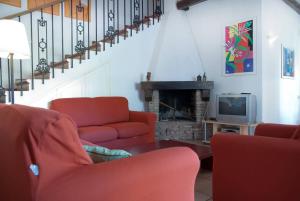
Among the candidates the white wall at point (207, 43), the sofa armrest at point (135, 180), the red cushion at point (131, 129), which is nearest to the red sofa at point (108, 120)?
the red cushion at point (131, 129)

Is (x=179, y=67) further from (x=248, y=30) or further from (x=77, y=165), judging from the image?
(x=77, y=165)

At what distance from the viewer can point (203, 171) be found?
9.66ft

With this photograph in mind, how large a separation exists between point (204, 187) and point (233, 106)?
201cm

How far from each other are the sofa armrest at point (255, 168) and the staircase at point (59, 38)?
272cm

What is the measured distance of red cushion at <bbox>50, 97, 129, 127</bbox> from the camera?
3.52m

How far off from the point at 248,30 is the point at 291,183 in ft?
11.2

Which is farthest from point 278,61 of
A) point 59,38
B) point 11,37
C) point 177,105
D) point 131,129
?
point 11,37

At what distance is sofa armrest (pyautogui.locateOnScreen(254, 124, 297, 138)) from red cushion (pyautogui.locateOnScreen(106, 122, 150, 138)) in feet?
6.06

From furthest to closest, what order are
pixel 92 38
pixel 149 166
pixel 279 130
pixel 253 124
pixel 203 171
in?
pixel 92 38 → pixel 253 124 → pixel 203 171 → pixel 279 130 → pixel 149 166

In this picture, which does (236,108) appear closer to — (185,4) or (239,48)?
(239,48)

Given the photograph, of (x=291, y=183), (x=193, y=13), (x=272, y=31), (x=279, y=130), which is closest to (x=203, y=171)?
(x=279, y=130)

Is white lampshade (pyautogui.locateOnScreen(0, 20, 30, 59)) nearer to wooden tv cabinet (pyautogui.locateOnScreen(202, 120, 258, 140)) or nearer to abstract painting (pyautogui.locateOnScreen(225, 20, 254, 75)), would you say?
wooden tv cabinet (pyautogui.locateOnScreen(202, 120, 258, 140))

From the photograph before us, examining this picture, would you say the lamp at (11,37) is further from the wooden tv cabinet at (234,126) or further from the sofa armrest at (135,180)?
the wooden tv cabinet at (234,126)

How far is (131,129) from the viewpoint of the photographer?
143 inches
